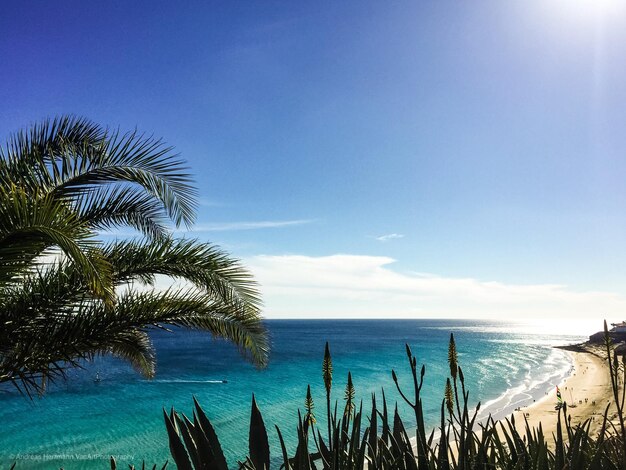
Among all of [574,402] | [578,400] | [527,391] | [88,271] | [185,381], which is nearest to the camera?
[88,271]

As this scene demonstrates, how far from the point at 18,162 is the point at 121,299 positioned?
212 cm

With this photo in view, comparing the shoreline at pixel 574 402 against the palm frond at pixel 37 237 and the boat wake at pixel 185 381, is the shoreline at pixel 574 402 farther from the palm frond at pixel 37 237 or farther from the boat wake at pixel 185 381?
the boat wake at pixel 185 381

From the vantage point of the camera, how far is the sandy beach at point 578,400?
81.5ft

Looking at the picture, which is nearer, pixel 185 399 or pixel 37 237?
pixel 37 237

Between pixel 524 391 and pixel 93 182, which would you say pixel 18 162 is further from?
pixel 524 391

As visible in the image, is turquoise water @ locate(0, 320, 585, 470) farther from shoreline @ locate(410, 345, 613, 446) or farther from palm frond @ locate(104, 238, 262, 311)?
palm frond @ locate(104, 238, 262, 311)

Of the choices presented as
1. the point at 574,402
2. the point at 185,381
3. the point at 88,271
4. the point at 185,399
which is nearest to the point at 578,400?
the point at 574,402

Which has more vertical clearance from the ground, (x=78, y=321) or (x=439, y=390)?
(x=78, y=321)

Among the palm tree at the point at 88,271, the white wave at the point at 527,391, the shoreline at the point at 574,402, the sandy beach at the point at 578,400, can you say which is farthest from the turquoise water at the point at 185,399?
the palm tree at the point at 88,271

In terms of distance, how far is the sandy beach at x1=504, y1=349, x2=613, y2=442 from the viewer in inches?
A: 978

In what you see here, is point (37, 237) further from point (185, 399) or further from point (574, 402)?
point (574, 402)

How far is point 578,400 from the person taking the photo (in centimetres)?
3138

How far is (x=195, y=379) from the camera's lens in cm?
4250

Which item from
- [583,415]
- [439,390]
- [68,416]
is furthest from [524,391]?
[68,416]
